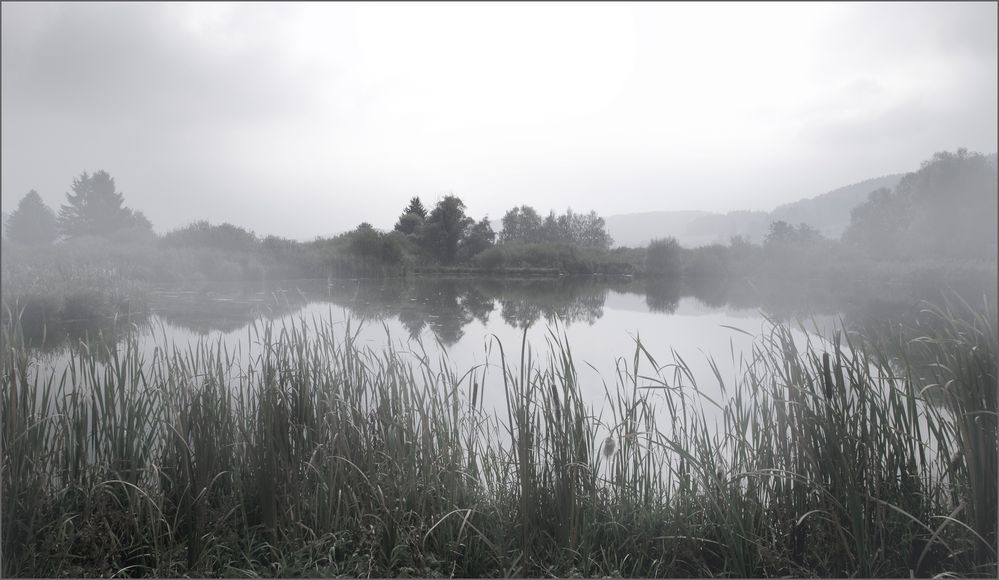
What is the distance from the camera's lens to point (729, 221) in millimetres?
3109

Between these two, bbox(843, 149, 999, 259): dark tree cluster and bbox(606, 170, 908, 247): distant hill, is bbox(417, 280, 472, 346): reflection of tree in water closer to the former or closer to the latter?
bbox(606, 170, 908, 247): distant hill

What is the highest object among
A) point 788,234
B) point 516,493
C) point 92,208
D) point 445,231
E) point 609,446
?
point 92,208

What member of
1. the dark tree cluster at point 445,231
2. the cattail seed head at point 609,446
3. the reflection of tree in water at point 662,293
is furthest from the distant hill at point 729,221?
the cattail seed head at point 609,446

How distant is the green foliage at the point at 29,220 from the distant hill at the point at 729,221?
2.95m

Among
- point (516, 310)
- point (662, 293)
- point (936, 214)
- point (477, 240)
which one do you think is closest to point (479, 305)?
point (516, 310)

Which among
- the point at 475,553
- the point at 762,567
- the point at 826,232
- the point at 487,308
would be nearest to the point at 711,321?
the point at 826,232

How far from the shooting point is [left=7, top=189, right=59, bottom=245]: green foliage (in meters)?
2.20

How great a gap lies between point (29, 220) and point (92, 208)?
0.31 m

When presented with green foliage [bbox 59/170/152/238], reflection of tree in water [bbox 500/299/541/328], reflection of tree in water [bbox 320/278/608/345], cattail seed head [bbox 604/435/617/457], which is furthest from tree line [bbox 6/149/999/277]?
cattail seed head [bbox 604/435/617/457]

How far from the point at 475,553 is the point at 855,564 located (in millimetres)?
1257

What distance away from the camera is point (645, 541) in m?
1.67

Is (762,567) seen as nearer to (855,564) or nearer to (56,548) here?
(855,564)

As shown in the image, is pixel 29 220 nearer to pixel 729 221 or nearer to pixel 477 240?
pixel 477 240

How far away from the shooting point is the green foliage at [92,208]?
245 centimetres
